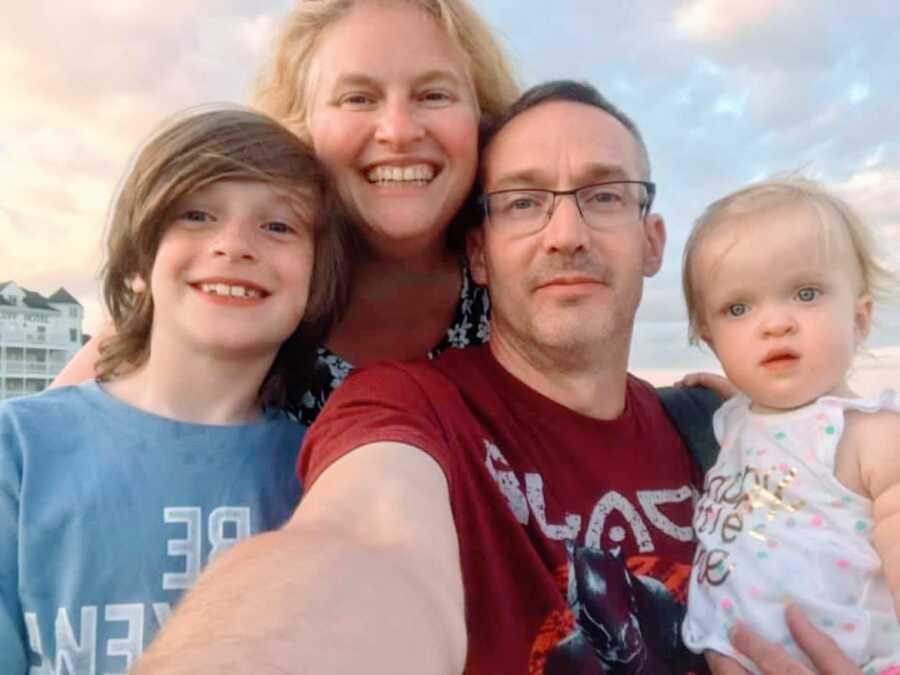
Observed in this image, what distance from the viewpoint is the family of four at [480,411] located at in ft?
6.12

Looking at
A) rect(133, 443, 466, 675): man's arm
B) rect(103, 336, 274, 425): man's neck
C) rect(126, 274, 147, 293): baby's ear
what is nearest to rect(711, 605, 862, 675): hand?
rect(133, 443, 466, 675): man's arm

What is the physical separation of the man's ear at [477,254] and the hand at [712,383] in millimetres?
720

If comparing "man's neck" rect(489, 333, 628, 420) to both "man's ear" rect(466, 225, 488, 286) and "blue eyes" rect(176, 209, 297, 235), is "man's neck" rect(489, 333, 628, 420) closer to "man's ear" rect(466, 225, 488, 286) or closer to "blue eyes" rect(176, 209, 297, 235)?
"man's ear" rect(466, 225, 488, 286)

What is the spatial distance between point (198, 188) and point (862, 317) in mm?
1682

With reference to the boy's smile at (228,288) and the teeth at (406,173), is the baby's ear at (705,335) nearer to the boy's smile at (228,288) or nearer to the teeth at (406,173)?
the teeth at (406,173)

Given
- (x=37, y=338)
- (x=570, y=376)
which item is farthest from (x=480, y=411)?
(x=37, y=338)

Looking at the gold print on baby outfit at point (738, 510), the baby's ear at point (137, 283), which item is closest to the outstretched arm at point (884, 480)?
the gold print on baby outfit at point (738, 510)

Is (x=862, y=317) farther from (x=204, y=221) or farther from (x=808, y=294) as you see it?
(x=204, y=221)

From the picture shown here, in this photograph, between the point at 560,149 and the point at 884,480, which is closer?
the point at 884,480

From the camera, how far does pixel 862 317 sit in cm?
217

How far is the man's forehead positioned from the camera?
2389 millimetres

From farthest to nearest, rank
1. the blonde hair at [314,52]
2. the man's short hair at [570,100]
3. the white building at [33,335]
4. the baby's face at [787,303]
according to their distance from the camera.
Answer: the white building at [33,335] < the blonde hair at [314,52] < the man's short hair at [570,100] < the baby's face at [787,303]

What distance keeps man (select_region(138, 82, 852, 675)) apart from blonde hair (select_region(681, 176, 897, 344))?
20 centimetres

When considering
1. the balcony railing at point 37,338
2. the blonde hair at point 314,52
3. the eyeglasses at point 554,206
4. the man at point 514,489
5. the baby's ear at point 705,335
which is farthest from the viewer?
the balcony railing at point 37,338
